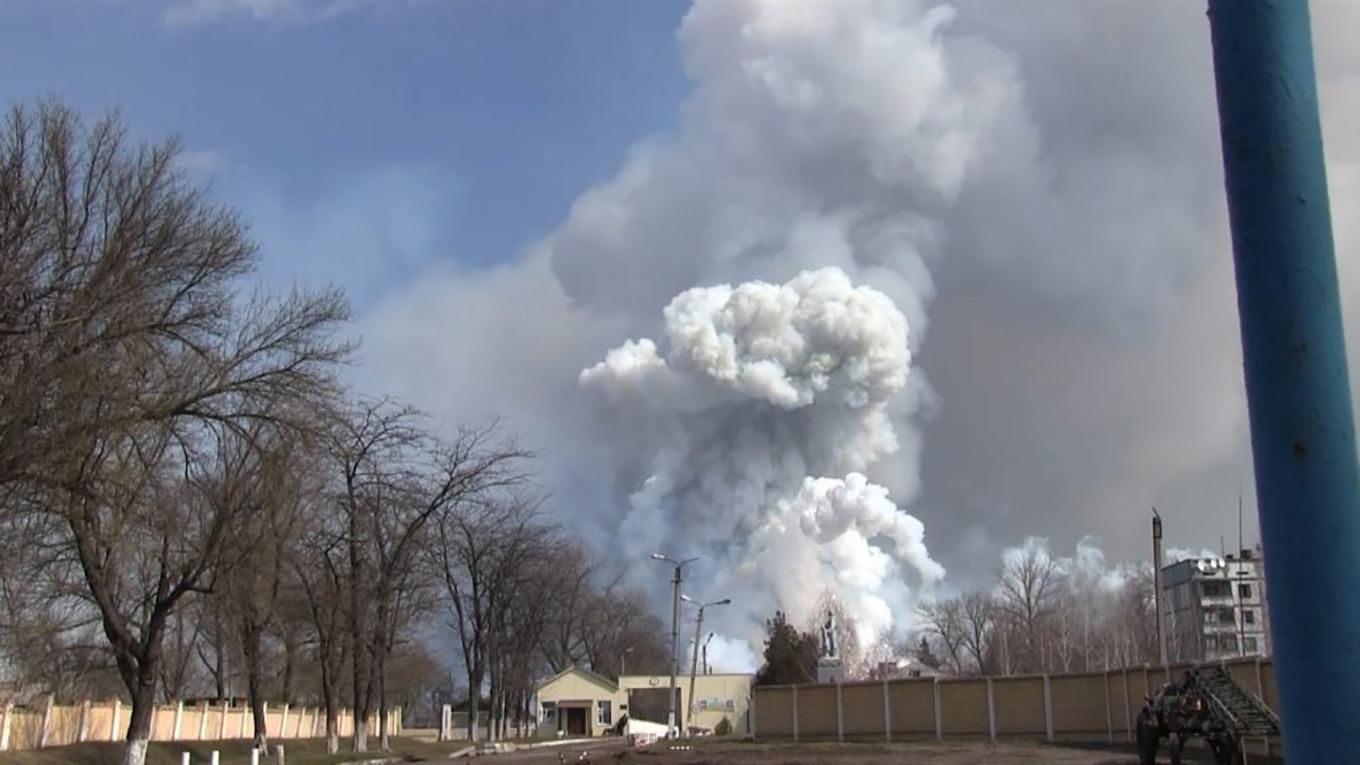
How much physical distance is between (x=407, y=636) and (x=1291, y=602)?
62919 mm

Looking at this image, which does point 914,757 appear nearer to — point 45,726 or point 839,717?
point 839,717

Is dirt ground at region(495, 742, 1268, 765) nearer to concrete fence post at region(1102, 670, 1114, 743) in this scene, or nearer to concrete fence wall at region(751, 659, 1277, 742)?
concrete fence post at region(1102, 670, 1114, 743)

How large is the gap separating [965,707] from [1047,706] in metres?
3.98

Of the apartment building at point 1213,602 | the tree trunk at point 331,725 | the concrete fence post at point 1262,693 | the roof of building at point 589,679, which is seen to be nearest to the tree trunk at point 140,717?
the tree trunk at point 331,725

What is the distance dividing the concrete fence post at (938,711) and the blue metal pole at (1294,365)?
46369 mm

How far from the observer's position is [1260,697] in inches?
1051

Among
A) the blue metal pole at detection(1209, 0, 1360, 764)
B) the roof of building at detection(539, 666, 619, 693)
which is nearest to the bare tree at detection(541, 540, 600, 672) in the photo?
the roof of building at detection(539, 666, 619, 693)

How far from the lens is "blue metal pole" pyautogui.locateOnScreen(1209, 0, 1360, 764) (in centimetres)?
262

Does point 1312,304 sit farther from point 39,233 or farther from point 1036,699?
point 1036,699

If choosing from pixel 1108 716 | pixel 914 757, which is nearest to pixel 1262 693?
pixel 914 757

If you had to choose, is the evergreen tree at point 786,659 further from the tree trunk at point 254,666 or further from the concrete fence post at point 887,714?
the tree trunk at point 254,666

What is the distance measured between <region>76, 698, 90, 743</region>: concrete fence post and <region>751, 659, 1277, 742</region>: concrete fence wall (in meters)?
27.0

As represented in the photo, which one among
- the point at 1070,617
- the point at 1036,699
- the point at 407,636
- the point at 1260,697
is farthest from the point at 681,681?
the point at 1260,697

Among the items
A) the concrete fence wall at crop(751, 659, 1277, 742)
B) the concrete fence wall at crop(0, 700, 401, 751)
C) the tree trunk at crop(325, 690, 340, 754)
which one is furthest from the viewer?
the tree trunk at crop(325, 690, 340, 754)
